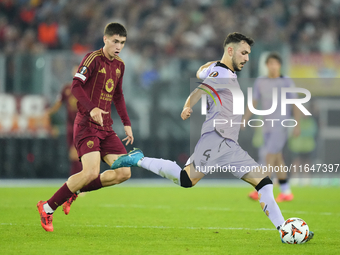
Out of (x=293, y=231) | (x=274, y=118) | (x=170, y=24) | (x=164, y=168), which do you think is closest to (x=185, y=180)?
(x=164, y=168)

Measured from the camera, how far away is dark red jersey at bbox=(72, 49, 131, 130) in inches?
242

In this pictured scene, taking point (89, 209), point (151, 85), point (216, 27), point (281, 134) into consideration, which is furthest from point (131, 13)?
point (89, 209)

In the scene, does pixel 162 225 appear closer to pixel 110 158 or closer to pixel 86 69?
pixel 110 158

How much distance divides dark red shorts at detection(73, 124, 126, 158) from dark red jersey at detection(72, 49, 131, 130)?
0.23 feet

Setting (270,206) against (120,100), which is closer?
(270,206)

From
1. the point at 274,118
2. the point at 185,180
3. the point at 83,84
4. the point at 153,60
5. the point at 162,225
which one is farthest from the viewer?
the point at 153,60

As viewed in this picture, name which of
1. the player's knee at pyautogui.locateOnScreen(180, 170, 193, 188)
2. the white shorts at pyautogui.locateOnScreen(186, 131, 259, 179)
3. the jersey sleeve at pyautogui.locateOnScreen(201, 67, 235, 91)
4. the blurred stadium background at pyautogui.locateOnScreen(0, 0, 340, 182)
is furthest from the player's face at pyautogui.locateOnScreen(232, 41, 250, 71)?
the blurred stadium background at pyautogui.locateOnScreen(0, 0, 340, 182)

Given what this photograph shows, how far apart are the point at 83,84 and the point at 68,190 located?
3.85ft

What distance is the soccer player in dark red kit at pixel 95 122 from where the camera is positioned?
240 inches

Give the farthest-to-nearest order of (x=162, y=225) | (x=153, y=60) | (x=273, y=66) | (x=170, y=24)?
1. (x=170, y=24)
2. (x=153, y=60)
3. (x=273, y=66)
4. (x=162, y=225)

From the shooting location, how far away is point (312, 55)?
52.5 feet

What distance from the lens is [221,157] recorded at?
562 centimetres

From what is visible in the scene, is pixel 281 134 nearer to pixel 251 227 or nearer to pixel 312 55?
pixel 251 227

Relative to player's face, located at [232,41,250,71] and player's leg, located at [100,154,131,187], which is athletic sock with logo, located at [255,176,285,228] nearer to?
player's face, located at [232,41,250,71]
